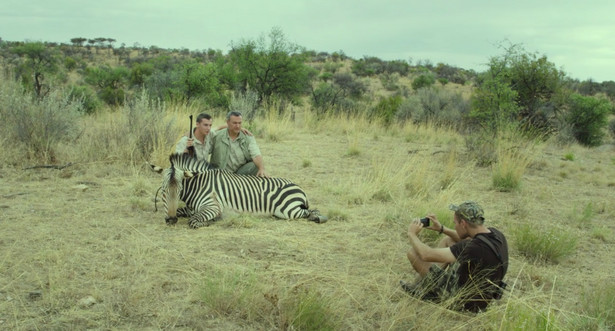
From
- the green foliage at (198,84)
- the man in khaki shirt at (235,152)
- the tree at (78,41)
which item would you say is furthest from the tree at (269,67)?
the tree at (78,41)

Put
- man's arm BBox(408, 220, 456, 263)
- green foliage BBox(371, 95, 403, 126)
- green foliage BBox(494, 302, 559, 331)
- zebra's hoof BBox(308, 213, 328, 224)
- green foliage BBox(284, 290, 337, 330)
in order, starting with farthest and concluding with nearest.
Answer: green foliage BBox(371, 95, 403, 126)
zebra's hoof BBox(308, 213, 328, 224)
man's arm BBox(408, 220, 456, 263)
green foliage BBox(284, 290, 337, 330)
green foliage BBox(494, 302, 559, 331)

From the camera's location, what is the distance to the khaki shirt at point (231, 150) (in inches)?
297

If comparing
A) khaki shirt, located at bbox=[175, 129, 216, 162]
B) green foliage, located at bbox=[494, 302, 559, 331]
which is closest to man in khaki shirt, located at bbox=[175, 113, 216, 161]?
khaki shirt, located at bbox=[175, 129, 216, 162]

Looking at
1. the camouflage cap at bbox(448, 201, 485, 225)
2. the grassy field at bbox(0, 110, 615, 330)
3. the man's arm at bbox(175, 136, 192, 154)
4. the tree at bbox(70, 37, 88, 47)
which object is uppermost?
the tree at bbox(70, 37, 88, 47)

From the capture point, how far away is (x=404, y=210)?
6906 millimetres

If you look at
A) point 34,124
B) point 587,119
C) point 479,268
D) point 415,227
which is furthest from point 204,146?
point 587,119

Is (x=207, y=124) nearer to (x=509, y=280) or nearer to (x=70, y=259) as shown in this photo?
(x=70, y=259)

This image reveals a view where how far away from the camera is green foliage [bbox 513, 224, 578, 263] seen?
5590 millimetres

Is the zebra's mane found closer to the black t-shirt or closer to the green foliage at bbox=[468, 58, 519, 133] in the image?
the black t-shirt

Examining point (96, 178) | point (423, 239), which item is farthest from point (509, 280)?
point (96, 178)

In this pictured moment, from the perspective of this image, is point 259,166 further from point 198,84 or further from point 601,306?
point 198,84

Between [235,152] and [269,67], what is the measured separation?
482 inches

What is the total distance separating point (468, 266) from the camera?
4.09 metres

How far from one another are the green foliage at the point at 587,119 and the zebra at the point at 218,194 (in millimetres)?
16456
